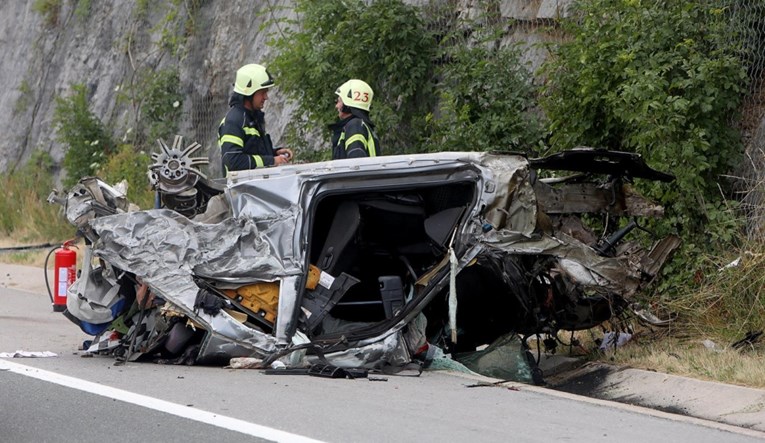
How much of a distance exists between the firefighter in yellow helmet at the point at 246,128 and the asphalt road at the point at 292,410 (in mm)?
1967

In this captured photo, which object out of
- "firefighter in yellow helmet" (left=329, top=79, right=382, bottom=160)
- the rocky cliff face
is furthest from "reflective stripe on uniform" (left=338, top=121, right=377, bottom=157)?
the rocky cliff face

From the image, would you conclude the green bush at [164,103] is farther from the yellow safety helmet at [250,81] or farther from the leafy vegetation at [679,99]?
the leafy vegetation at [679,99]

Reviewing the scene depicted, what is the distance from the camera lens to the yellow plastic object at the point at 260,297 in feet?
24.1

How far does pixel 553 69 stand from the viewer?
10.4 m

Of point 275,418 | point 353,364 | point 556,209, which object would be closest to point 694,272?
point 556,209

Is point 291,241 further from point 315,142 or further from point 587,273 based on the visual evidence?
point 315,142

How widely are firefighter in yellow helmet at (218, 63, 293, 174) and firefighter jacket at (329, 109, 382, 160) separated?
1.85 feet

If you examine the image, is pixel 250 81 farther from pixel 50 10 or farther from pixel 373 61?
pixel 50 10

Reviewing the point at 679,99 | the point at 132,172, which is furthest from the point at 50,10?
the point at 679,99

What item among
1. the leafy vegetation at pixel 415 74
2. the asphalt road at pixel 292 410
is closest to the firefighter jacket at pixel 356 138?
the leafy vegetation at pixel 415 74

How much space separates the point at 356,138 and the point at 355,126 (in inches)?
4.8

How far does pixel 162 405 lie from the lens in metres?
6.30

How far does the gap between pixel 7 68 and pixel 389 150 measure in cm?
1349

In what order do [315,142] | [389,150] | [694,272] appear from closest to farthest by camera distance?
[694,272] → [389,150] → [315,142]
